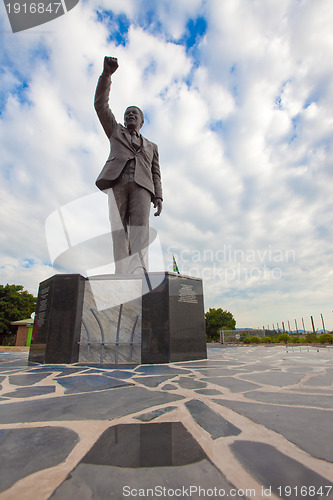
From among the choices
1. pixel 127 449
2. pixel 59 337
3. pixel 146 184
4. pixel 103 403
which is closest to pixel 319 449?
pixel 127 449

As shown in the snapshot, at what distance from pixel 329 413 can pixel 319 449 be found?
1.81 feet

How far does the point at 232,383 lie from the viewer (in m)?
2.24

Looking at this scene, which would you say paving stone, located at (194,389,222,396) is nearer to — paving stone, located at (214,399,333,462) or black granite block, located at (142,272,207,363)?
paving stone, located at (214,399,333,462)

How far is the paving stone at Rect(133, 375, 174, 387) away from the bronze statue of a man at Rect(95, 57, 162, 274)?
7.56ft

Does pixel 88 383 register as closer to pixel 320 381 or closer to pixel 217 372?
pixel 217 372

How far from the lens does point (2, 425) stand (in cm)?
124

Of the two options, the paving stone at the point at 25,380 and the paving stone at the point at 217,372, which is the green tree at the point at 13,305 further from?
the paving stone at the point at 217,372

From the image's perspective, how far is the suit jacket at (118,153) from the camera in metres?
4.79

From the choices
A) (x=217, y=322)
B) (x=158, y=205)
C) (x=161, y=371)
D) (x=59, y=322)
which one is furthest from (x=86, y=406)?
(x=217, y=322)

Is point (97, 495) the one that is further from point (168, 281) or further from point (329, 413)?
point (168, 281)

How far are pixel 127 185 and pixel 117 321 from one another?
8.78ft

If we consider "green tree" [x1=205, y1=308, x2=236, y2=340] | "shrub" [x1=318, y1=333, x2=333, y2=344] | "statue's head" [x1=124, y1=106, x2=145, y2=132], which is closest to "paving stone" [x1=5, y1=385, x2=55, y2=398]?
"statue's head" [x1=124, y1=106, x2=145, y2=132]

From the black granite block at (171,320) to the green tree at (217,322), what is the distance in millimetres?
33426

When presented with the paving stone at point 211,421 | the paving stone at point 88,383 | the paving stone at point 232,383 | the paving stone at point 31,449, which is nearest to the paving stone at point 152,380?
the paving stone at point 88,383
